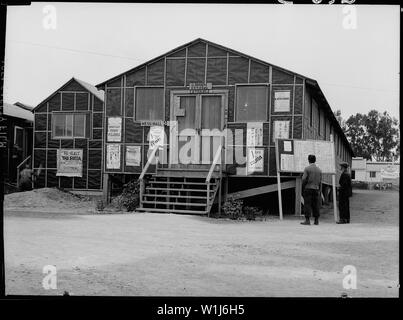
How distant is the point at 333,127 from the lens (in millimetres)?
20406

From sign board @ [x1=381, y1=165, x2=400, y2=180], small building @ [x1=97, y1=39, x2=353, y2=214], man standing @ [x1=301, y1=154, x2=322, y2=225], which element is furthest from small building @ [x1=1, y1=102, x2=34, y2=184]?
sign board @ [x1=381, y1=165, x2=400, y2=180]

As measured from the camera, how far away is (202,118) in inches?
555

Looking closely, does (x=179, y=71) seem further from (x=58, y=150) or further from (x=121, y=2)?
(x=121, y=2)

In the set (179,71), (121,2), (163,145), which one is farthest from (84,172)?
(121,2)

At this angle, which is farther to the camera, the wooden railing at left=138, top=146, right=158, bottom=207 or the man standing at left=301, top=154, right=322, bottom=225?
the wooden railing at left=138, top=146, right=158, bottom=207

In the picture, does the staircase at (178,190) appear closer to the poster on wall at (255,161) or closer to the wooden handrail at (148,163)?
the wooden handrail at (148,163)

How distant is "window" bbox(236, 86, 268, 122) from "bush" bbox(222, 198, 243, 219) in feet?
8.24

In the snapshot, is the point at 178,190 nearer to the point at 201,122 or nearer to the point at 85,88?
the point at 201,122

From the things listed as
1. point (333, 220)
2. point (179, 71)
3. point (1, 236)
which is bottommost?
point (333, 220)

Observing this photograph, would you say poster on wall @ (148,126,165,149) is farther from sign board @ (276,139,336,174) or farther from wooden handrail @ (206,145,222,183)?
sign board @ (276,139,336,174)

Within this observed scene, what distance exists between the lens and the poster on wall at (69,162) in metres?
15.3

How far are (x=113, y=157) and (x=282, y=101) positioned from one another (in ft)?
→ 16.5

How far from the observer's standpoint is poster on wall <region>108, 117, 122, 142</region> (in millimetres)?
14586

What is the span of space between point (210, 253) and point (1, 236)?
12.2 feet
